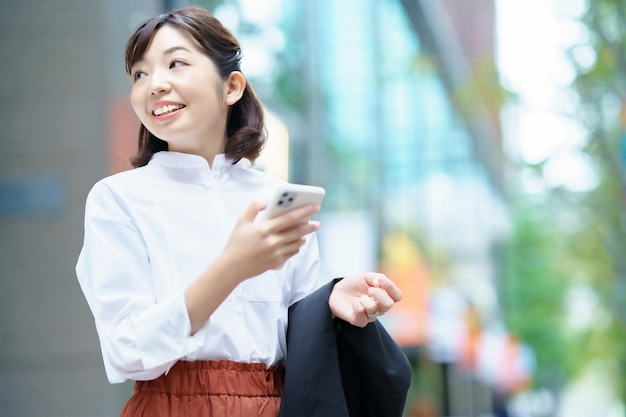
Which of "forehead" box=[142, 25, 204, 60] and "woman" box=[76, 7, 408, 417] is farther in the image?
"forehead" box=[142, 25, 204, 60]

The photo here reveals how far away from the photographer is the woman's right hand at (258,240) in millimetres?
1638

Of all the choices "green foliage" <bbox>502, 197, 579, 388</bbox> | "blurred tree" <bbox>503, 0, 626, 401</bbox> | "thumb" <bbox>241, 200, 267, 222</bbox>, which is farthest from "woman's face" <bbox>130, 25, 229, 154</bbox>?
"green foliage" <bbox>502, 197, 579, 388</bbox>

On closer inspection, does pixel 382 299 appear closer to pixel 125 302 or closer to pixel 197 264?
pixel 197 264

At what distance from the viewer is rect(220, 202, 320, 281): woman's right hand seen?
1638 millimetres

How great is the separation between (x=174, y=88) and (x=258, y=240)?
1.40 ft

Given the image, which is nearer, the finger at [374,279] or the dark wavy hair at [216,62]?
the finger at [374,279]

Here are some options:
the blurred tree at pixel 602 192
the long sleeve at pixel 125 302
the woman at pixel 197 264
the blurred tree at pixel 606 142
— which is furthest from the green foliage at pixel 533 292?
the long sleeve at pixel 125 302

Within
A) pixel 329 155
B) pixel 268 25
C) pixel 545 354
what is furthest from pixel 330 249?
pixel 545 354

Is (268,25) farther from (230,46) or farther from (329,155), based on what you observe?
(230,46)

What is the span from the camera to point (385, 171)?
47.1 ft

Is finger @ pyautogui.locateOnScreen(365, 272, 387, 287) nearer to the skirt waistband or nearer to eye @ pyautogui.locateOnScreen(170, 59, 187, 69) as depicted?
the skirt waistband

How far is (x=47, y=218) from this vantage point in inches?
181

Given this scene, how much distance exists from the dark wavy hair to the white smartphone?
0.39m

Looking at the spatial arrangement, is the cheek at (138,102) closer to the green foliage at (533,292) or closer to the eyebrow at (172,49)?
the eyebrow at (172,49)
